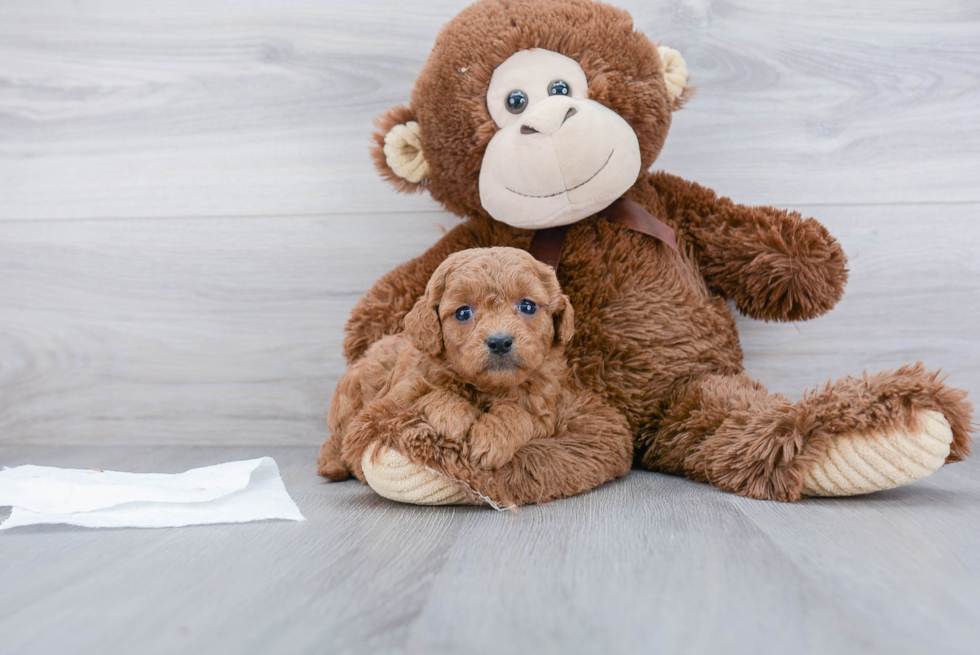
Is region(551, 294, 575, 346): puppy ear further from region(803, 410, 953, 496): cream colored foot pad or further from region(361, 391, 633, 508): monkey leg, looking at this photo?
region(803, 410, 953, 496): cream colored foot pad

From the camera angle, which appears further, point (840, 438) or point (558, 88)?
point (558, 88)

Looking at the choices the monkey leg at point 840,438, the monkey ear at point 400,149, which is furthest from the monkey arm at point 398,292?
the monkey leg at point 840,438

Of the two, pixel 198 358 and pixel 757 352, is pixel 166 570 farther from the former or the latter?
→ pixel 757 352

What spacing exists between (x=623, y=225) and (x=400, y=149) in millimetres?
321

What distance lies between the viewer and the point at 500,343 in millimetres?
717

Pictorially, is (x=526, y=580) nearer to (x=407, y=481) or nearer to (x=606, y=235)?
(x=407, y=481)

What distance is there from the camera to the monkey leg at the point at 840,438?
0.70m

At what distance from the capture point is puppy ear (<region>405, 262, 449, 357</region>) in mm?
768

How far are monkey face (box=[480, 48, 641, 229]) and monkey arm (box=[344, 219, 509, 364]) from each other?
0.28ft

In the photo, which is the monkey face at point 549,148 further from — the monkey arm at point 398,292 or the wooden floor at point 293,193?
the wooden floor at point 293,193

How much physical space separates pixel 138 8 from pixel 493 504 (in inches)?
43.1

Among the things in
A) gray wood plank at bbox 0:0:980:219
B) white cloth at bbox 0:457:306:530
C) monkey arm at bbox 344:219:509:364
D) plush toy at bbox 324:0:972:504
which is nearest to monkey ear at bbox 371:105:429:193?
plush toy at bbox 324:0:972:504

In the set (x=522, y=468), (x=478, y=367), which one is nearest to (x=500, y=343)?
(x=478, y=367)

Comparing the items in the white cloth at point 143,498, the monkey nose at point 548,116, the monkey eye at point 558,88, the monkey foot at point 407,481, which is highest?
the monkey eye at point 558,88
